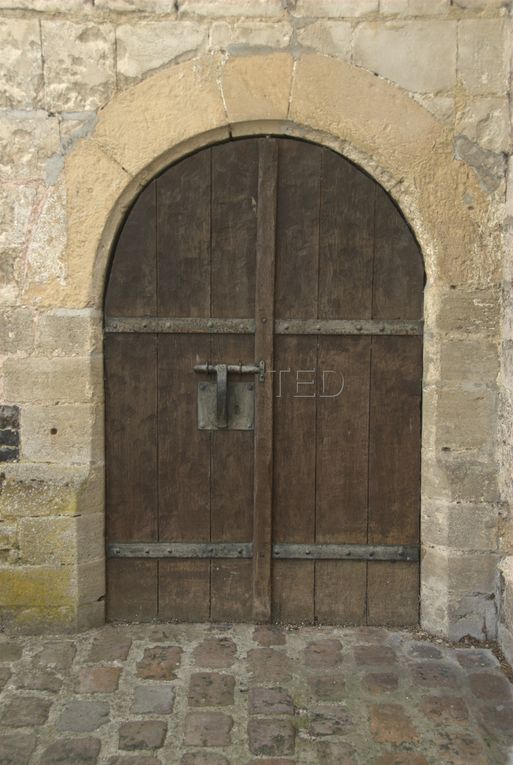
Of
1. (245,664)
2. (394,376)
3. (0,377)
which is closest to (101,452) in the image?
(0,377)

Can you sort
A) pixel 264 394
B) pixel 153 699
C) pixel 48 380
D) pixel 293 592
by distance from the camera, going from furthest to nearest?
1. pixel 293 592
2. pixel 264 394
3. pixel 48 380
4. pixel 153 699

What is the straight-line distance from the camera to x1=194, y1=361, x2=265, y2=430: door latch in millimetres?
3309

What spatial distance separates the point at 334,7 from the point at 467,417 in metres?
1.80

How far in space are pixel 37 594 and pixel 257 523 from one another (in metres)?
1.01

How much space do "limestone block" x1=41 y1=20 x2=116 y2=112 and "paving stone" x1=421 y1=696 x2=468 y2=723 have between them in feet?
8.84

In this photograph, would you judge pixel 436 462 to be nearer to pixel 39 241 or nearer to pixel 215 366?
pixel 215 366

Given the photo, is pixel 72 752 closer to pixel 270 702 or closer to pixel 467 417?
pixel 270 702

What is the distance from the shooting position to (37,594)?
10.8 feet

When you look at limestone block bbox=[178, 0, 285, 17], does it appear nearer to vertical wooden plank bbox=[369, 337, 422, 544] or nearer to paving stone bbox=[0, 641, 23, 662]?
vertical wooden plank bbox=[369, 337, 422, 544]

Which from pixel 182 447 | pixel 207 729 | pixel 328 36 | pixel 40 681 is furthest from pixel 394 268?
pixel 40 681

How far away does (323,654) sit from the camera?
313cm

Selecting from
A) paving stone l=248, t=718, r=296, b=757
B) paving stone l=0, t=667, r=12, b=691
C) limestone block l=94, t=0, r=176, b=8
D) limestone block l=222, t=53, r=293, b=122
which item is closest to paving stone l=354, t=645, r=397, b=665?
paving stone l=248, t=718, r=296, b=757

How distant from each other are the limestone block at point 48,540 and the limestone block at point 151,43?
6.30 ft

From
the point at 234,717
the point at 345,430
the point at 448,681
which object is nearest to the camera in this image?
the point at 234,717
